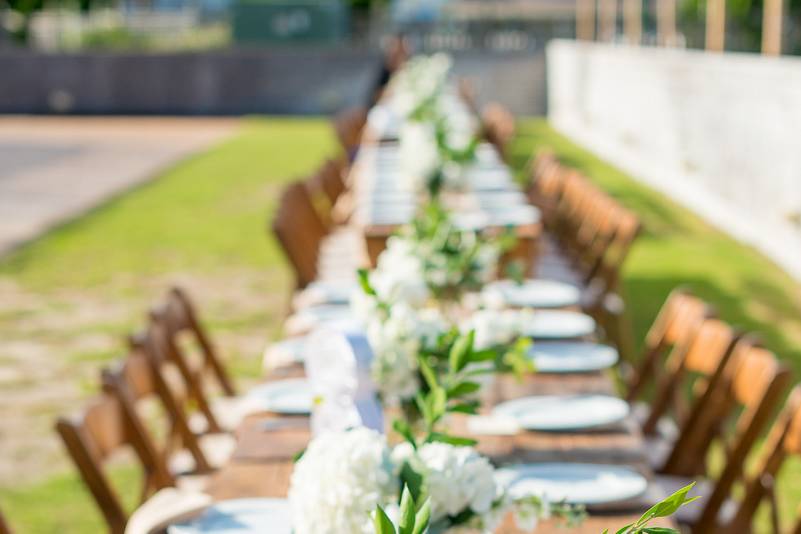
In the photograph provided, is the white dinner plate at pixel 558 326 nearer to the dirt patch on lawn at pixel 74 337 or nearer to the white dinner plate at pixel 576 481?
the white dinner plate at pixel 576 481

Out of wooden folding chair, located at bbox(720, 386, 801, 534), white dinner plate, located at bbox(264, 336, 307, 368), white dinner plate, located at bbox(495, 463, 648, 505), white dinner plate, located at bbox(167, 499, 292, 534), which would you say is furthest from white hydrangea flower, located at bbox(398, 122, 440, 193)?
white dinner plate, located at bbox(167, 499, 292, 534)

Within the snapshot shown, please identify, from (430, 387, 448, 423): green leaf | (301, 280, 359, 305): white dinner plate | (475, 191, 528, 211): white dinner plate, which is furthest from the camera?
(475, 191, 528, 211): white dinner plate

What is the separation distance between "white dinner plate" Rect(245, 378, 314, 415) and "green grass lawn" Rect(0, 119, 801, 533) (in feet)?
5.39

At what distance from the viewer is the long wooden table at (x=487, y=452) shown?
3.15 m

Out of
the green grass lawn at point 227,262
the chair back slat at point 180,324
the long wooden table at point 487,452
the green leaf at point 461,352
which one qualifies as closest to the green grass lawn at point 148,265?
the green grass lawn at point 227,262

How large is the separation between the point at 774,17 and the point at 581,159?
764cm

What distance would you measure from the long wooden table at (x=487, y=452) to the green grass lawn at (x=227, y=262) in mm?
1942

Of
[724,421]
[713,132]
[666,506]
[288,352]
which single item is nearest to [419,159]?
[288,352]

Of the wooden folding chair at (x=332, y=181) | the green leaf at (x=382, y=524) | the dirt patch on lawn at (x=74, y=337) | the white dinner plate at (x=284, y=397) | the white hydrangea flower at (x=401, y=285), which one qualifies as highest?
the green leaf at (x=382, y=524)

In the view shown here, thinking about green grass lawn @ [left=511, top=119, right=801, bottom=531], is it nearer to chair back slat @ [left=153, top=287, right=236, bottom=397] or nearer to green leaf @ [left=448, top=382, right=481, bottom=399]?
chair back slat @ [left=153, top=287, right=236, bottom=397]

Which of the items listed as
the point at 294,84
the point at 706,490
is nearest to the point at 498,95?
the point at 294,84

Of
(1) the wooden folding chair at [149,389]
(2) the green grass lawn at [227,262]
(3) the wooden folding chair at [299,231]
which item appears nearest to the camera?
(1) the wooden folding chair at [149,389]

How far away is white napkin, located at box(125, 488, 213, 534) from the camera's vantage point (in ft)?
9.15

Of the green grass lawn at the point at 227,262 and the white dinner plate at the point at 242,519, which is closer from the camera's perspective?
the white dinner plate at the point at 242,519
